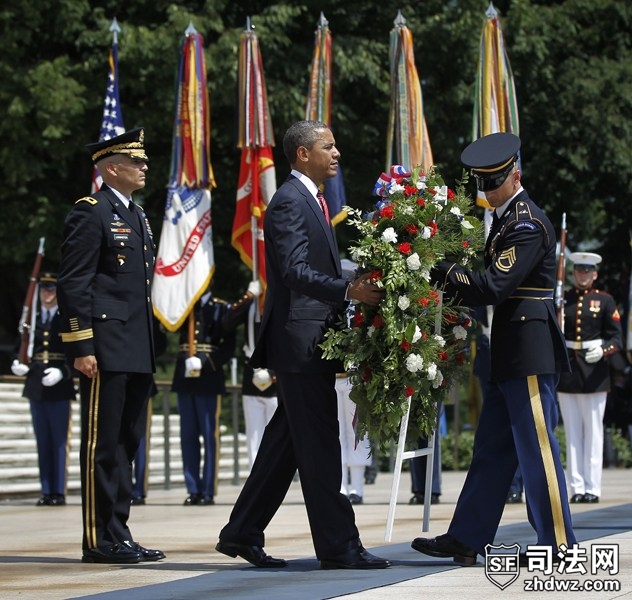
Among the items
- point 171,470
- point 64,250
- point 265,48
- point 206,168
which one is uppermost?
point 265,48

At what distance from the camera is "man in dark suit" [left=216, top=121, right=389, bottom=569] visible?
22.0 feet

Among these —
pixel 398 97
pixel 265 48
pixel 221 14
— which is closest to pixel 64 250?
pixel 398 97

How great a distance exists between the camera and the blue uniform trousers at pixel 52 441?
13.2m

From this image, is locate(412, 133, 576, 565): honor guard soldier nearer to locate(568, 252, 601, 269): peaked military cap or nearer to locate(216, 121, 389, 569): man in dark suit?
locate(216, 121, 389, 569): man in dark suit

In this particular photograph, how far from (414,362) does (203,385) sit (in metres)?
6.52

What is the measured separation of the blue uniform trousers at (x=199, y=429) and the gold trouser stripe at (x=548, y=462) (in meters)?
6.75

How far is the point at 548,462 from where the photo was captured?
6.64 m

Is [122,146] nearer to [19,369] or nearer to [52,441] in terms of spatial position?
[52,441]

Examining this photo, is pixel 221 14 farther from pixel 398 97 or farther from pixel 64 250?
pixel 64 250

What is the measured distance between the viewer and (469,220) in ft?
Result: 23.6

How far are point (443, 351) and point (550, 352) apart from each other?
0.57m

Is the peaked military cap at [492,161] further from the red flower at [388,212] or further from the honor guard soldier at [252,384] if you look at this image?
the honor guard soldier at [252,384]

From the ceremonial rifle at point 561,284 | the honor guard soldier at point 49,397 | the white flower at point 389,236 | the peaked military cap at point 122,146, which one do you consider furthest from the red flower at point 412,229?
the honor guard soldier at point 49,397

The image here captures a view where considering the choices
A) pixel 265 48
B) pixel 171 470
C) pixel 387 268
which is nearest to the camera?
pixel 387 268
